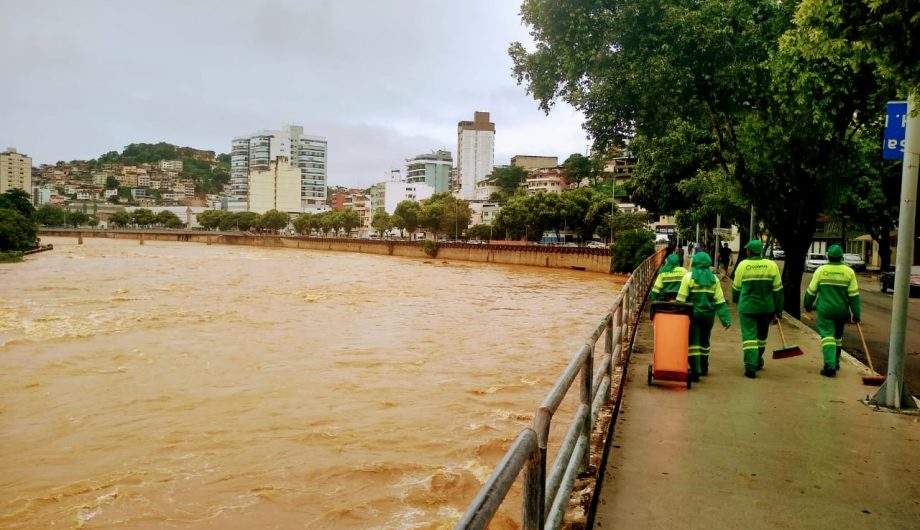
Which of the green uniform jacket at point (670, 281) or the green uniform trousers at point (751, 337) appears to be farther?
the green uniform jacket at point (670, 281)

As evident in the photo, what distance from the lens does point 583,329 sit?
1883 centimetres

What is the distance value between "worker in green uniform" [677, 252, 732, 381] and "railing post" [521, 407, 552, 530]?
227 inches

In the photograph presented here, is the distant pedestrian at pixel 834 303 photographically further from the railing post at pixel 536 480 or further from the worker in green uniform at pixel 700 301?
the railing post at pixel 536 480

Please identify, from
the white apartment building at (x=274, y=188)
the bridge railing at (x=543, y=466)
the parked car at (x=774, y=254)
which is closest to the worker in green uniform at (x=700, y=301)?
the bridge railing at (x=543, y=466)

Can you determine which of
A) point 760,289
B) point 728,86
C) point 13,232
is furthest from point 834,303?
point 13,232

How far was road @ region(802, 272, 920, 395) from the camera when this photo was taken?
963 cm

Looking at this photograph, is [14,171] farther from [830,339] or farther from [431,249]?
[830,339]

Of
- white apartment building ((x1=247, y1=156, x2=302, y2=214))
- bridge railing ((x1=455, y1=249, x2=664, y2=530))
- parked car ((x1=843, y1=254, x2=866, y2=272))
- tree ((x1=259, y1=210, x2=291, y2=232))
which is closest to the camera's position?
bridge railing ((x1=455, y1=249, x2=664, y2=530))

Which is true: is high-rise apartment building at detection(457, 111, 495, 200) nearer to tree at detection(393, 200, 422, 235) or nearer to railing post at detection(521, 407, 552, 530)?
tree at detection(393, 200, 422, 235)

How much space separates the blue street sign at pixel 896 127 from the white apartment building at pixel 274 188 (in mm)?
160350

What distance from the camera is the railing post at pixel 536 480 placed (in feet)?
6.85

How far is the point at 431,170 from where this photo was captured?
15750 centimetres

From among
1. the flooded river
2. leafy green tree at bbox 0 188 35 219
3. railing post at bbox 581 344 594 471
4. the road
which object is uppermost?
leafy green tree at bbox 0 188 35 219

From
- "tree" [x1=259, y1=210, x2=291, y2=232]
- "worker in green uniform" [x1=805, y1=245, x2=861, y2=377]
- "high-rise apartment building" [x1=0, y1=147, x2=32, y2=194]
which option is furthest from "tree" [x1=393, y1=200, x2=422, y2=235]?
"high-rise apartment building" [x1=0, y1=147, x2=32, y2=194]
